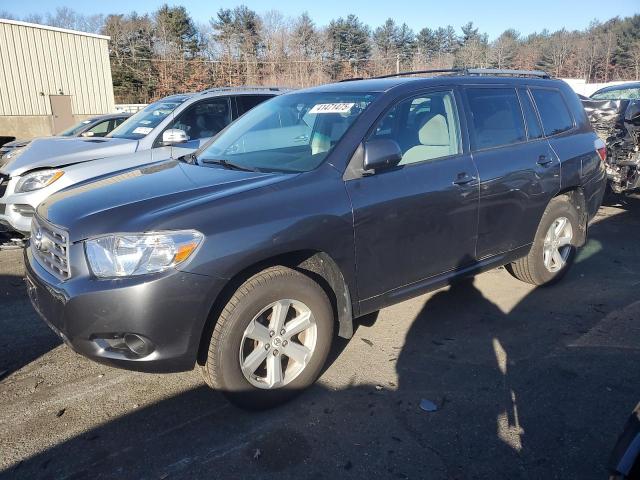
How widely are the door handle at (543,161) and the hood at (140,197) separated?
2.39m

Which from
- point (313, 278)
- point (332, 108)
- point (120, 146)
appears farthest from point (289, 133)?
point (120, 146)

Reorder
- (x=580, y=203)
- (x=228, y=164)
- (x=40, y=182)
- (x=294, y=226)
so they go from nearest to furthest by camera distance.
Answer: (x=294, y=226) → (x=228, y=164) → (x=580, y=203) → (x=40, y=182)

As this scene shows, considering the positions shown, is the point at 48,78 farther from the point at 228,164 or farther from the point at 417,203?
the point at 417,203

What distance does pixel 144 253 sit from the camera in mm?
2531

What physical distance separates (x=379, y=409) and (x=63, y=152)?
18.0ft

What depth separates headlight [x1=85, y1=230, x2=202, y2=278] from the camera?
2.53m

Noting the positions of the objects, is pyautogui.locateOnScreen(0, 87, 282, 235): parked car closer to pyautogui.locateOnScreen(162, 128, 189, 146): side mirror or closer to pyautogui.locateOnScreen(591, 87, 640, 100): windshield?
pyautogui.locateOnScreen(162, 128, 189, 146): side mirror

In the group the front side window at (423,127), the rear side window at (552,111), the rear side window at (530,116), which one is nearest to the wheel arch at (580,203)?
the rear side window at (552,111)

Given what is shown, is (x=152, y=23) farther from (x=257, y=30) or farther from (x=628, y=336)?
(x=628, y=336)

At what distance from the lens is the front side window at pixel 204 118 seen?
269 inches

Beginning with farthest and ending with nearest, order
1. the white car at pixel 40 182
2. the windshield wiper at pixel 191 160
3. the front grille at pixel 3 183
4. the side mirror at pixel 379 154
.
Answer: the front grille at pixel 3 183, the white car at pixel 40 182, the windshield wiper at pixel 191 160, the side mirror at pixel 379 154

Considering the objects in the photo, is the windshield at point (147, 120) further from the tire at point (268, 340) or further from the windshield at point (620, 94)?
the windshield at point (620, 94)

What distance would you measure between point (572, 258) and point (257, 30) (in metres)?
49.5

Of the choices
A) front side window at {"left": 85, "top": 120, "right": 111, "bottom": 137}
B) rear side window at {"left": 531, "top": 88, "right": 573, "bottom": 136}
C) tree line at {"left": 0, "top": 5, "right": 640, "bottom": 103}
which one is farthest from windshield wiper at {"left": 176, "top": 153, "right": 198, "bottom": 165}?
tree line at {"left": 0, "top": 5, "right": 640, "bottom": 103}
